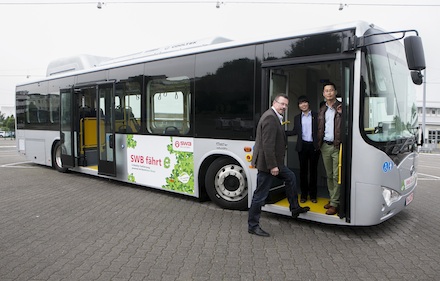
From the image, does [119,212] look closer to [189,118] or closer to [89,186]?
[189,118]

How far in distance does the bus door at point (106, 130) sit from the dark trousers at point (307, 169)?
4291mm

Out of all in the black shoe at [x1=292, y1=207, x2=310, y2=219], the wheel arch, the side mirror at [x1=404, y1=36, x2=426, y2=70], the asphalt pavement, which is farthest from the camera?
the wheel arch

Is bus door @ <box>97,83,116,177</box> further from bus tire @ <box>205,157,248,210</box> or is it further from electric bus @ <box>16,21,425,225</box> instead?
bus tire @ <box>205,157,248,210</box>

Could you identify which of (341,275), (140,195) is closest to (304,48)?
(341,275)

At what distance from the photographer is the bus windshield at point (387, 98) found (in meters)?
4.44

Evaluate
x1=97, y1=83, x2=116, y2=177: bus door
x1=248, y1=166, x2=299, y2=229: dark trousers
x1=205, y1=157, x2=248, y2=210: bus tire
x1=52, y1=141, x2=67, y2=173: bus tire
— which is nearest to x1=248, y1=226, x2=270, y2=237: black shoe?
x1=248, y1=166, x2=299, y2=229: dark trousers

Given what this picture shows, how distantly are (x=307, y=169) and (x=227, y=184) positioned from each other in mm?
1362

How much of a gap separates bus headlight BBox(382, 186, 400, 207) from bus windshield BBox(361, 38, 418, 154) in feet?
1.66

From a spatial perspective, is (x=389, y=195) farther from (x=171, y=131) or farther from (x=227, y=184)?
(x=171, y=131)

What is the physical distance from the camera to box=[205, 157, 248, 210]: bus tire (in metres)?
5.78

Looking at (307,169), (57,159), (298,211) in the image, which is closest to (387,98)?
(307,169)

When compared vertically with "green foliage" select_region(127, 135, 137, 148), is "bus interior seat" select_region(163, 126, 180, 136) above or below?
above

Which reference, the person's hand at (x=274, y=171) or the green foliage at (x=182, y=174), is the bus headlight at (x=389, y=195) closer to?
the person's hand at (x=274, y=171)

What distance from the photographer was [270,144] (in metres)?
4.52
